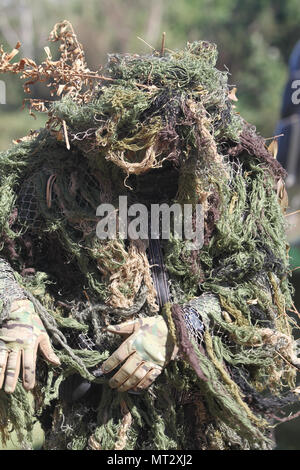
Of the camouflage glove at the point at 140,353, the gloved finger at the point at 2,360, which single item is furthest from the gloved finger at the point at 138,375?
the gloved finger at the point at 2,360

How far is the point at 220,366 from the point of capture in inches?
55.5

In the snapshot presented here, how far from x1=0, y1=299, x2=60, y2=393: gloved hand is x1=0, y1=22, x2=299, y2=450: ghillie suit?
34mm

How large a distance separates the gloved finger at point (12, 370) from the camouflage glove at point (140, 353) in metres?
0.21

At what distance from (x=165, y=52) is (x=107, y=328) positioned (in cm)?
68

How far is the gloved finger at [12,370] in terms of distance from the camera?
1.36 meters

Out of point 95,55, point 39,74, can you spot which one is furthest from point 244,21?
point 39,74

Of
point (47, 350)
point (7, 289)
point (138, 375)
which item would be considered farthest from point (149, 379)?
point (7, 289)

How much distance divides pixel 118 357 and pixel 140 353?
0.18 feet

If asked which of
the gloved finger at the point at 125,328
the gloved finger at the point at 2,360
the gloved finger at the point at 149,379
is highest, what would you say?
the gloved finger at the point at 125,328

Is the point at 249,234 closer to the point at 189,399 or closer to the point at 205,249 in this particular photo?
the point at 205,249

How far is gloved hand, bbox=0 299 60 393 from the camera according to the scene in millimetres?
1365

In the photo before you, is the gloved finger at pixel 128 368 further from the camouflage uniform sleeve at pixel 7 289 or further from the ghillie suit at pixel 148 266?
the camouflage uniform sleeve at pixel 7 289

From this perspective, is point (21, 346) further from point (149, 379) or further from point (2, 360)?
point (149, 379)

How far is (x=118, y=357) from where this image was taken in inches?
54.7
